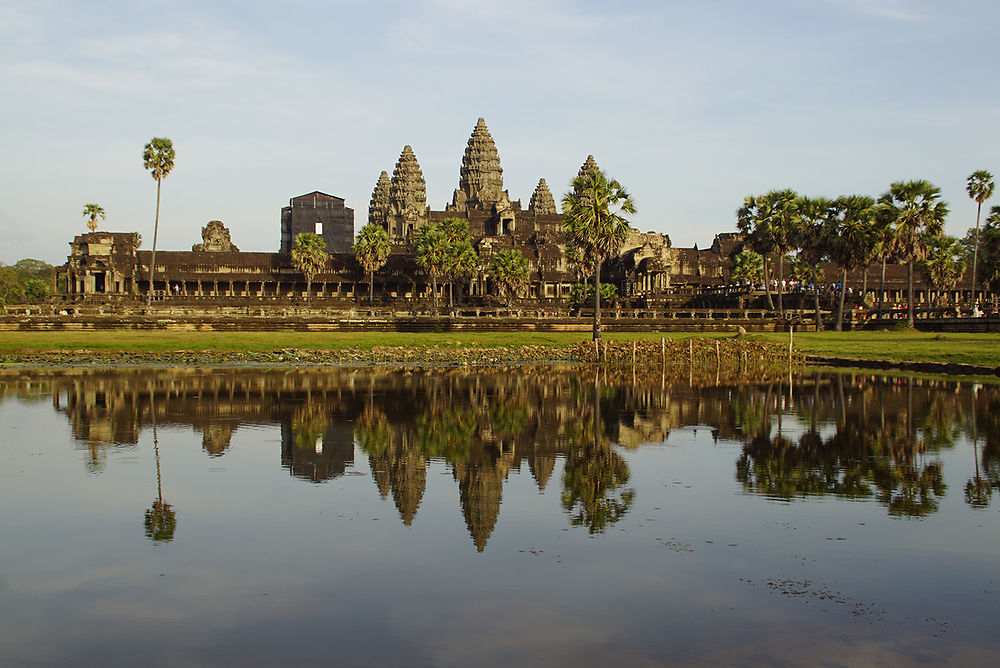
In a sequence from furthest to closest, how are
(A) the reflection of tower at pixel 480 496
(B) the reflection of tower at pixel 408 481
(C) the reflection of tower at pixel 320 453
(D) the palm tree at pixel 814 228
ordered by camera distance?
(D) the palm tree at pixel 814 228 → (C) the reflection of tower at pixel 320 453 → (B) the reflection of tower at pixel 408 481 → (A) the reflection of tower at pixel 480 496

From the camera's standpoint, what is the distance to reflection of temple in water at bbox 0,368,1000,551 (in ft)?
52.7

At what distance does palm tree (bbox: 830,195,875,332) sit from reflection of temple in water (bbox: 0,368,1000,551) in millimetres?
38104

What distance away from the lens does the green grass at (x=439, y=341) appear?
4678 centimetres

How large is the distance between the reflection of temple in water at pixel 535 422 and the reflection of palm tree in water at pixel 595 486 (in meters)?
0.10

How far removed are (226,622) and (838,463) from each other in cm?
1236

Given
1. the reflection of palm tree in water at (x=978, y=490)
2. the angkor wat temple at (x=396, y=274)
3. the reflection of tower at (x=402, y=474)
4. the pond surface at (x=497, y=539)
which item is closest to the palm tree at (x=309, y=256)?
the angkor wat temple at (x=396, y=274)

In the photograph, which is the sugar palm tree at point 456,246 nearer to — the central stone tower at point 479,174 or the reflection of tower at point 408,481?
the central stone tower at point 479,174

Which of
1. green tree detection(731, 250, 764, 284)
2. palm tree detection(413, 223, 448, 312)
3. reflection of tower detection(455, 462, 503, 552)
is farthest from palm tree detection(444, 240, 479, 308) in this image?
reflection of tower detection(455, 462, 503, 552)

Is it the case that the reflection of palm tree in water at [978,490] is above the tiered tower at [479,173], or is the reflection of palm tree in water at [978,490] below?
below

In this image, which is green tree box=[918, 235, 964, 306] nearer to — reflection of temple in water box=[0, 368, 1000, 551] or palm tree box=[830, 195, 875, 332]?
palm tree box=[830, 195, 875, 332]

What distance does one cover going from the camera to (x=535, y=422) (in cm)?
2392

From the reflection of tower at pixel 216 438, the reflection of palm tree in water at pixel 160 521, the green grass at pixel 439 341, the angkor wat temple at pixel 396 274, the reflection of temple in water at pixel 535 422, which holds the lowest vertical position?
the reflection of palm tree in water at pixel 160 521

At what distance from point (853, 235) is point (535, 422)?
184ft

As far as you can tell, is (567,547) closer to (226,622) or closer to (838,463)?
(226,622)
